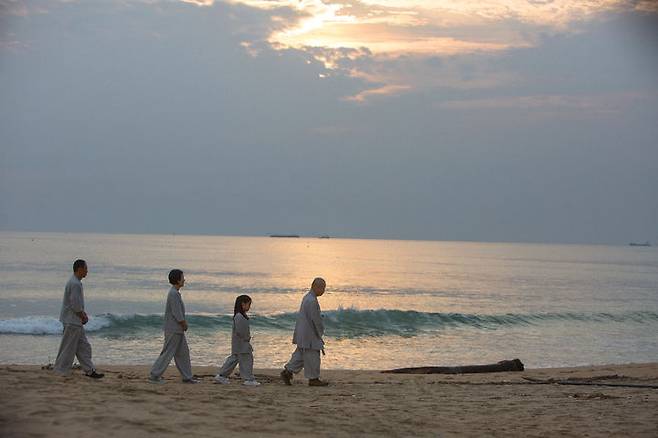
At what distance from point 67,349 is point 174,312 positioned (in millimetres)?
1741

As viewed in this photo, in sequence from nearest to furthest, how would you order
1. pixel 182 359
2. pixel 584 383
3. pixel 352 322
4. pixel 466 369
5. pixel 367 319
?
pixel 182 359 < pixel 584 383 < pixel 466 369 < pixel 352 322 < pixel 367 319

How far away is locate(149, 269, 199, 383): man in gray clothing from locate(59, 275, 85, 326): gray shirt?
1337 millimetres

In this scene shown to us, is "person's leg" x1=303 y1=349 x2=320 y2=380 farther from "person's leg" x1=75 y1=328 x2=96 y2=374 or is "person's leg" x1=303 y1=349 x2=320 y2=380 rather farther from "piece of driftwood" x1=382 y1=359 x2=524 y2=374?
"piece of driftwood" x1=382 y1=359 x2=524 y2=374

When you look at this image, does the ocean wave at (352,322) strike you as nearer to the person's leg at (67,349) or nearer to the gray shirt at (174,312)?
the person's leg at (67,349)

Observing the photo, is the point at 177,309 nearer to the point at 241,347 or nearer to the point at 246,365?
the point at 241,347

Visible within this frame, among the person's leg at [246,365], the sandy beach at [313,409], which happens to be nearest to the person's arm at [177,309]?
the sandy beach at [313,409]

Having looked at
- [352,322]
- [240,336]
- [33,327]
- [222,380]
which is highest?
[240,336]

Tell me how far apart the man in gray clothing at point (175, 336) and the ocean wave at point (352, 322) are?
1581 cm

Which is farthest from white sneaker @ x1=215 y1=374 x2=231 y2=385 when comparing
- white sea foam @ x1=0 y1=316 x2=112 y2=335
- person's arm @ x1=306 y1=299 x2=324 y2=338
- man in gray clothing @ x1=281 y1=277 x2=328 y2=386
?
white sea foam @ x1=0 y1=316 x2=112 y2=335

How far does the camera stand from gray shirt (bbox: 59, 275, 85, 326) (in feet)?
38.8

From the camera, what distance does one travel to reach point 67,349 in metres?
11.8

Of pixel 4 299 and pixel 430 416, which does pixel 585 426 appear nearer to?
pixel 430 416

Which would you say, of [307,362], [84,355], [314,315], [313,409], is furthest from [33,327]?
[313,409]

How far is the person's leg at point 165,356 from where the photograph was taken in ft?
37.9
